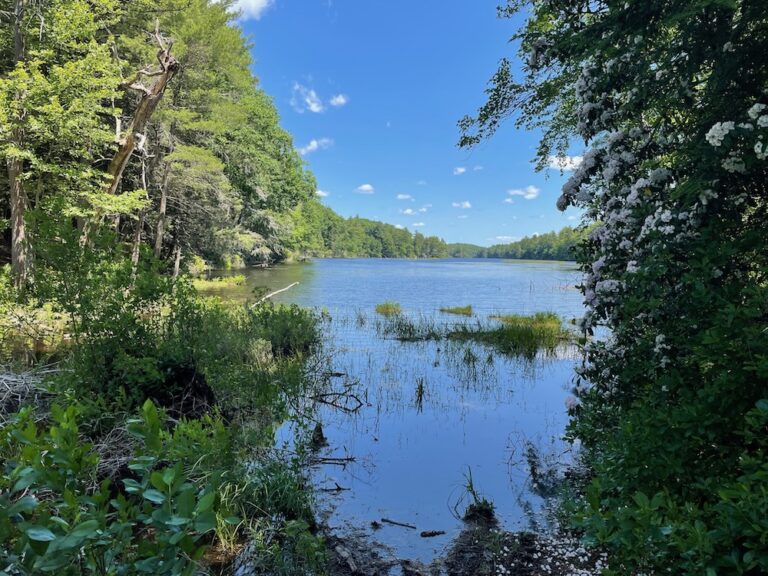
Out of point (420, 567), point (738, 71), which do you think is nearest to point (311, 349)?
point (420, 567)

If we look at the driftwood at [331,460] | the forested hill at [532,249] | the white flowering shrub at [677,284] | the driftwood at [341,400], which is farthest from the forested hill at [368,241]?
the white flowering shrub at [677,284]

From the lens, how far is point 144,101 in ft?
36.7

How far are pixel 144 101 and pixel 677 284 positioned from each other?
12011 mm

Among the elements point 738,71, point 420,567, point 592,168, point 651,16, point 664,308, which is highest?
point 651,16

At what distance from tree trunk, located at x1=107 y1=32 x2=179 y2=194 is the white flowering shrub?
29.7ft

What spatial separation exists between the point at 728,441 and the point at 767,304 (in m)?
0.77

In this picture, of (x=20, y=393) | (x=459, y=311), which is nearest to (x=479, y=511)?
(x=20, y=393)

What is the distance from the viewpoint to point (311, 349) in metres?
10.8

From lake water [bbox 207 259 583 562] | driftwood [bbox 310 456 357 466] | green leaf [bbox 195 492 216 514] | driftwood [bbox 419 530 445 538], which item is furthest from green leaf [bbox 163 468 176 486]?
driftwood [bbox 310 456 357 466]

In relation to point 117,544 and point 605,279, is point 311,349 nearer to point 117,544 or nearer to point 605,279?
point 605,279

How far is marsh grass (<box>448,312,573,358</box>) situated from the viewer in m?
11.9

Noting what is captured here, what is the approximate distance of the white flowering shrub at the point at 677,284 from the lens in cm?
186

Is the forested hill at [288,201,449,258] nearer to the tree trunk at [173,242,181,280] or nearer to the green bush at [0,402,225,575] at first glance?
the tree trunk at [173,242,181,280]

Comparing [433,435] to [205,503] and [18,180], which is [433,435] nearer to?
[205,503]
